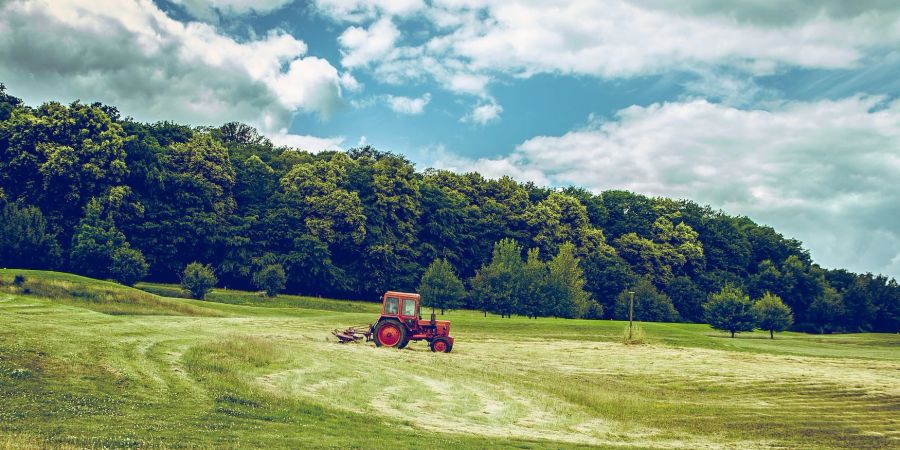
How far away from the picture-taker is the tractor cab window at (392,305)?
3819 centimetres

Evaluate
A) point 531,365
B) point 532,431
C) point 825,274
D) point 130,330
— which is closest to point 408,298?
point 531,365

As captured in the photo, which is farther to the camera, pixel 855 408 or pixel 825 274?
pixel 825 274

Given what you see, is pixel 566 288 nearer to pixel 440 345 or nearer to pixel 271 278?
pixel 271 278

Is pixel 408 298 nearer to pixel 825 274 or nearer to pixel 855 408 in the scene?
pixel 855 408

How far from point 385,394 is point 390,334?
15349mm

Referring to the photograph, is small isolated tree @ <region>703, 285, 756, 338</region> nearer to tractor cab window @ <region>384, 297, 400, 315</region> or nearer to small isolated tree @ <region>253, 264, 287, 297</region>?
small isolated tree @ <region>253, 264, 287, 297</region>

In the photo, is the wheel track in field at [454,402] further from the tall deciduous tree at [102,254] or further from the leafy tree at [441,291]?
the tall deciduous tree at [102,254]

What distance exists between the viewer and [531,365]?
35125 mm

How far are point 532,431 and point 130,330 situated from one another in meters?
21.3

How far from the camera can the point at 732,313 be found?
73.2 metres

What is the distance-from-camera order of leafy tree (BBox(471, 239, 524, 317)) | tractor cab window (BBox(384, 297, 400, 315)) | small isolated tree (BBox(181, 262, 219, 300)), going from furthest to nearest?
leafy tree (BBox(471, 239, 524, 317)) < small isolated tree (BBox(181, 262, 219, 300)) < tractor cab window (BBox(384, 297, 400, 315))

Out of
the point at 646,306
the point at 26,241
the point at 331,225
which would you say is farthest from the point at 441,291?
the point at 26,241

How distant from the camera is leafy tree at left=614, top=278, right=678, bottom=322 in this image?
98812mm

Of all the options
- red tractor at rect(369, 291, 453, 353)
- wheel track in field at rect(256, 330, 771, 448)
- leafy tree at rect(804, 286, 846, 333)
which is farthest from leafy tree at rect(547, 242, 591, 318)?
wheel track in field at rect(256, 330, 771, 448)
